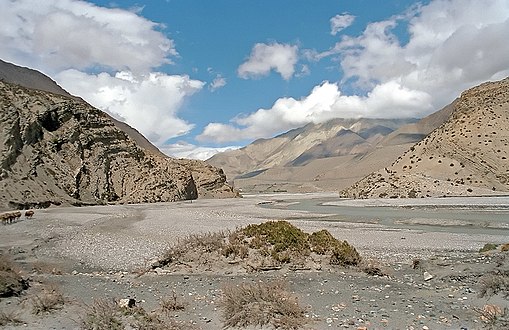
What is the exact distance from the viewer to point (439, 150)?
3206 inches

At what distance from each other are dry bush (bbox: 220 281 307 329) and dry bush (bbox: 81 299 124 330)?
7.29 feet

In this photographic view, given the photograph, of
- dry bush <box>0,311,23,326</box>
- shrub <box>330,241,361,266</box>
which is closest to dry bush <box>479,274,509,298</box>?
shrub <box>330,241,361,266</box>

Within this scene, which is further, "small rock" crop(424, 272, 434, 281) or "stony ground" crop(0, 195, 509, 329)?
"small rock" crop(424, 272, 434, 281)

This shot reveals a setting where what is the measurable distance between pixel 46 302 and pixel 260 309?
5.02m

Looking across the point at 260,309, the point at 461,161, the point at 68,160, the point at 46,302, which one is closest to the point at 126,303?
the point at 46,302

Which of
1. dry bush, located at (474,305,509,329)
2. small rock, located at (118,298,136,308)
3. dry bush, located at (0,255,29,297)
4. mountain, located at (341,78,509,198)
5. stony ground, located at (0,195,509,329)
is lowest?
stony ground, located at (0,195,509,329)

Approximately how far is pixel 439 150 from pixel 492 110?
17.2 meters

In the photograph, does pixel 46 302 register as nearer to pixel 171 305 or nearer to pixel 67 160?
pixel 171 305

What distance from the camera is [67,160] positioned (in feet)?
214

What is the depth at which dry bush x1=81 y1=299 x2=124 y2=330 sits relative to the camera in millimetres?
8391

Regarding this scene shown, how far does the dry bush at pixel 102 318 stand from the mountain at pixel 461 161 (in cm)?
6897

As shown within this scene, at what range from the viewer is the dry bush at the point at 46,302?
9.80m

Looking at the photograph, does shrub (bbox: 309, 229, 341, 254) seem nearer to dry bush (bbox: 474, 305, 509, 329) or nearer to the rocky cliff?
dry bush (bbox: 474, 305, 509, 329)

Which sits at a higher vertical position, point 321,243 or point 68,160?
point 68,160
